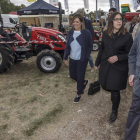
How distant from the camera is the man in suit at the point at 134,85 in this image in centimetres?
171

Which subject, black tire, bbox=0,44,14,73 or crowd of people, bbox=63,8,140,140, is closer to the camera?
crowd of people, bbox=63,8,140,140

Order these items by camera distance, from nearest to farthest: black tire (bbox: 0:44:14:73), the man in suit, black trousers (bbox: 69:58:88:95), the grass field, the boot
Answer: the man in suit, the grass field, the boot, black trousers (bbox: 69:58:88:95), black tire (bbox: 0:44:14:73)

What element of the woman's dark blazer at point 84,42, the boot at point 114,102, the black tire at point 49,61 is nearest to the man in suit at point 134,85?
the boot at point 114,102

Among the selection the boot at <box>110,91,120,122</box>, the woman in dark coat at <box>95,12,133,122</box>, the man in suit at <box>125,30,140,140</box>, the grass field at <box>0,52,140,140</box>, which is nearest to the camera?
the man in suit at <box>125,30,140,140</box>

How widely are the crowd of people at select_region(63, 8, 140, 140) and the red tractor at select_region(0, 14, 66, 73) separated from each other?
179cm

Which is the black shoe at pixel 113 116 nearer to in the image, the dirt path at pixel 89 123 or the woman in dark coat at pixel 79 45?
the dirt path at pixel 89 123

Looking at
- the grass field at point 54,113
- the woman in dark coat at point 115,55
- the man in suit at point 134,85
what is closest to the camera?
the man in suit at point 134,85

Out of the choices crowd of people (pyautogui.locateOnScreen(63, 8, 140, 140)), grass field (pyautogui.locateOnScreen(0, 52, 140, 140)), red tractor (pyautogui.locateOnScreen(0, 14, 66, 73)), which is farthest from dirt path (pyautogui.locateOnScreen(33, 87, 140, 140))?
red tractor (pyautogui.locateOnScreen(0, 14, 66, 73))

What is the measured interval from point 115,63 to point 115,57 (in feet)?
0.38

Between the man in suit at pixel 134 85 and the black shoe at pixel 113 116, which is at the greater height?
the man in suit at pixel 134 85

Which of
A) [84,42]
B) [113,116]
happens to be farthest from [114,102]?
[84,42]

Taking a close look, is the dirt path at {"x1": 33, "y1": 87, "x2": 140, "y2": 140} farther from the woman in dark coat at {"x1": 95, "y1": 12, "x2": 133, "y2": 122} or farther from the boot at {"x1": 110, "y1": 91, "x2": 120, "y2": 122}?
the woman in dark coat at {"x1": 95, "y1": 12, "x2": 133, "y2": 122}

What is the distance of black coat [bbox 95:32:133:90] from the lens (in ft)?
7.18

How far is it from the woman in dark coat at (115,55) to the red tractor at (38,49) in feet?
7.97
